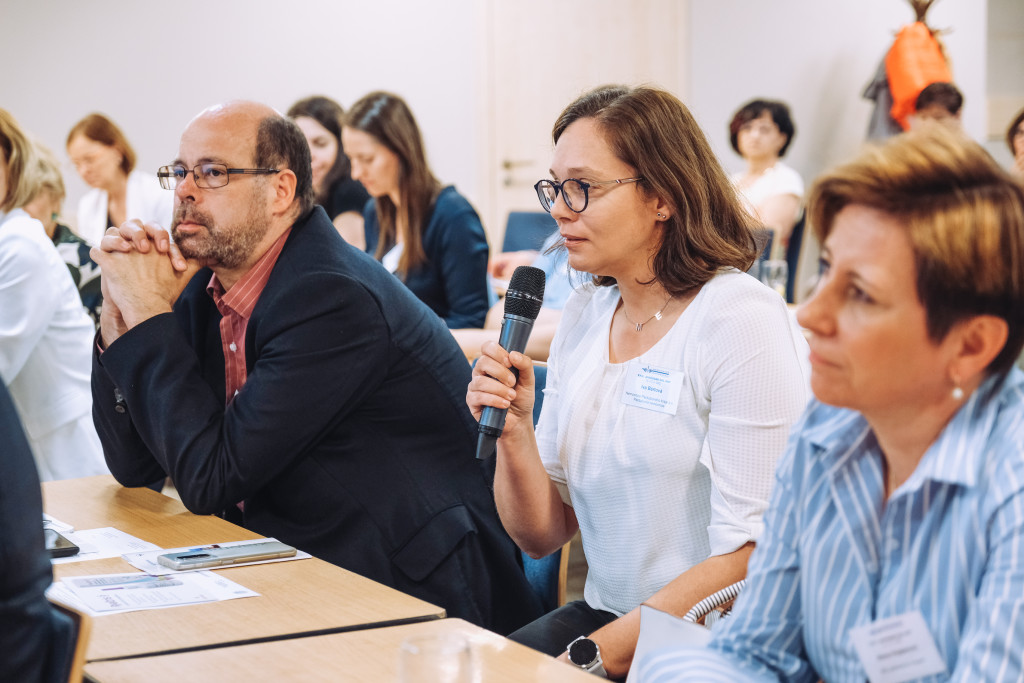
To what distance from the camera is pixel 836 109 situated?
742cm

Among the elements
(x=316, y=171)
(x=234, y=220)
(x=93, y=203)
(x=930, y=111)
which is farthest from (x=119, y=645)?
(x=930, y=111)

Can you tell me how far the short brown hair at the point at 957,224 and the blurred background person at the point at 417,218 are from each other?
9.60 ft

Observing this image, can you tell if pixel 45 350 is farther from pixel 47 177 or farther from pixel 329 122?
pixel 329 122

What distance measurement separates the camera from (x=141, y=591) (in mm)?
1469

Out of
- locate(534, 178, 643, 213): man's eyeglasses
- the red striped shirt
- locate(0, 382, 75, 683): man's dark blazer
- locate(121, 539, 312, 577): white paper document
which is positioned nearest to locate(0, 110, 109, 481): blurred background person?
the red striped shirt

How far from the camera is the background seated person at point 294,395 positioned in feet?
6.23

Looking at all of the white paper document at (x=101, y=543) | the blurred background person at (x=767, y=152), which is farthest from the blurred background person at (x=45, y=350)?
the blurred background person at (x=767, y=152)

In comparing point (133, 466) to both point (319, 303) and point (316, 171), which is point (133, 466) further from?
point (316, 171)

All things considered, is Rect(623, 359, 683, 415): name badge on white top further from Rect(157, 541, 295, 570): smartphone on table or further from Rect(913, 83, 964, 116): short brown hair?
Rect(913, 83, 964, 116): short brown hair

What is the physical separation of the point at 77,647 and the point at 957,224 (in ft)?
2.95

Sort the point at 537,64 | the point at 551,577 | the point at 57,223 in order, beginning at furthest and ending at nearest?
the point at 537,64 < the point at 57,223 < the point at 551,577

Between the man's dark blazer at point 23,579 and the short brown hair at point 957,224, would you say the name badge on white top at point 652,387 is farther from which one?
the man's dark blazer at point 23,579

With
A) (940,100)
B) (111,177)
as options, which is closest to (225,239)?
(111,177)

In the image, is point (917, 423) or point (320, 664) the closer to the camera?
point (917, 423)
